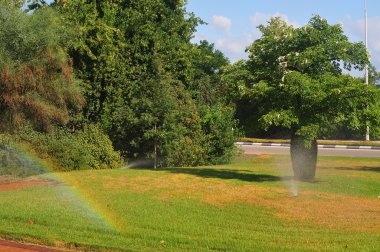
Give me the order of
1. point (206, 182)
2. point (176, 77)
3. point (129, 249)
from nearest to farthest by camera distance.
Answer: point (129, 249), point (206, 182), point (176, 77)

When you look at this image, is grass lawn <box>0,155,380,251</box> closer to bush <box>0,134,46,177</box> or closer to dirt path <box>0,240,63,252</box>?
dirt path <box>0,240,63,252</box>

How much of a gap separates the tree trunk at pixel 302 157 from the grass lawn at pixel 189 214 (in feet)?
1.93

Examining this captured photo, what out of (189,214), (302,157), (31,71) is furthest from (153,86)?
(189,214)

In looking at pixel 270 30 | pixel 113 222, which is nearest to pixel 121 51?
pixel 270 30

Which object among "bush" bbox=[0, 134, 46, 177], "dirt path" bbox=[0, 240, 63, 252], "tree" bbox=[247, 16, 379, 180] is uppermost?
"tree" bbox=[247, 16, 379, 180]

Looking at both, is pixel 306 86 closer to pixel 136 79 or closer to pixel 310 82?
pixel 310 82

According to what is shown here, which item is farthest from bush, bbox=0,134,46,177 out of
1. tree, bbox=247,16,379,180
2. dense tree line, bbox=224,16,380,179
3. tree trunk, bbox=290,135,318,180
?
tree trunk, bbox=290,135,318,180

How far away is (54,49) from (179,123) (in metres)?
8.64

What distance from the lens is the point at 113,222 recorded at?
9531 millimetres

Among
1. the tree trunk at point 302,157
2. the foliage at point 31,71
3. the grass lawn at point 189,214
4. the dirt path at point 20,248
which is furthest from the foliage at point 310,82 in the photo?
the dirt path at point 20,248

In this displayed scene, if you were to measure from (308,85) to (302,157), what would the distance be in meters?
2.85

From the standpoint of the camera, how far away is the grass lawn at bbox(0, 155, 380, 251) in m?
8.06

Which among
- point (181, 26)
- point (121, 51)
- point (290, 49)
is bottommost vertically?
point (290, 49)

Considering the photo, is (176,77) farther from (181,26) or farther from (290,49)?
(290,49)
